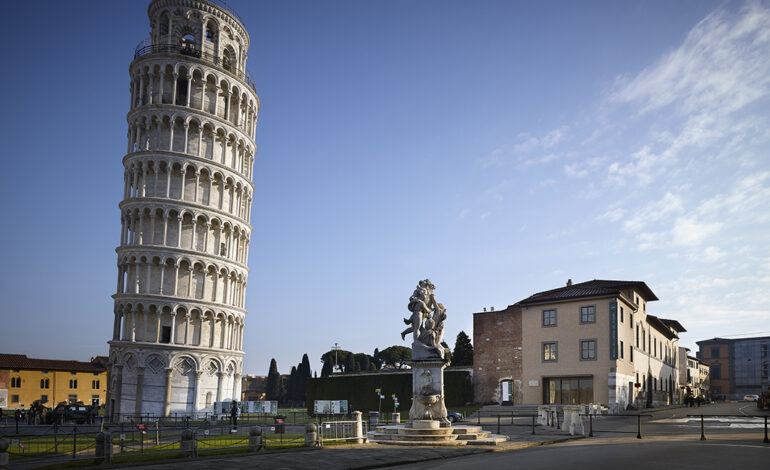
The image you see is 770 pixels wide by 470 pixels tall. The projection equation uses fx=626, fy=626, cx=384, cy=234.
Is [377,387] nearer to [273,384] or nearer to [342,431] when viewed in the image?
[342,431]

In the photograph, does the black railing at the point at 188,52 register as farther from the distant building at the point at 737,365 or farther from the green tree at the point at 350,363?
the distant building at the point at 737,365

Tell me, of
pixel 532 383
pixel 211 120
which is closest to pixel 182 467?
pixel 532 383

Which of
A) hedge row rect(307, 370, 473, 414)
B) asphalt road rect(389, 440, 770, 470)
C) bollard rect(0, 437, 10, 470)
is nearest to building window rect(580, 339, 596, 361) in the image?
hedge row rect(307, 370, 473, 414)

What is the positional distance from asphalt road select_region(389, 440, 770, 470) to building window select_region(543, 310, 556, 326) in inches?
1198

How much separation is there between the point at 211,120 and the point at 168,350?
23612 mm

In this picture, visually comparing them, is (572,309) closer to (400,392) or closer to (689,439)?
(400,392)

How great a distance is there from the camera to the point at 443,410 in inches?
949

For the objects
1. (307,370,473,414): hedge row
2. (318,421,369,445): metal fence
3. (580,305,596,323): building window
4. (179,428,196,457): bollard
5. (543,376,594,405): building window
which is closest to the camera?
(179,428,196,457): bollard

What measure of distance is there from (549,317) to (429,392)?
3029 centimetres

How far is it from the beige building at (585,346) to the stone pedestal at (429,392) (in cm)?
2675

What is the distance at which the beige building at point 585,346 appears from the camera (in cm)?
4744

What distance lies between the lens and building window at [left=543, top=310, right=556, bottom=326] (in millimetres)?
51250

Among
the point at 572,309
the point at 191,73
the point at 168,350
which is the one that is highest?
the point at 191,73

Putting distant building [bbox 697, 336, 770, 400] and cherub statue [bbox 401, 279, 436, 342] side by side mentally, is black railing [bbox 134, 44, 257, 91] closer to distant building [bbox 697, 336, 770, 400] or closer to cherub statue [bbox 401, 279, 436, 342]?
cherub statue [bbox 401, 279, 436, 342]
